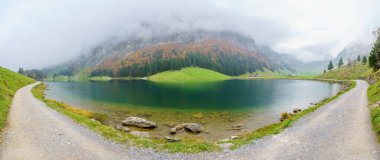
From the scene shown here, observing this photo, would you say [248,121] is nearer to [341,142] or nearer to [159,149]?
[341,142]

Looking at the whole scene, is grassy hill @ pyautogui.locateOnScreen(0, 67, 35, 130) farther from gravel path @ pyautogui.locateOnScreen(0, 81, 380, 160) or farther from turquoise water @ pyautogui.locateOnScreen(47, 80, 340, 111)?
turquoise water @ pyautogui.locateOnScreen(47, 80, 340, 111)

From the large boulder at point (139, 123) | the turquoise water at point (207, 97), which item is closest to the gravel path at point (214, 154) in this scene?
the large boulder at point (139, 123)

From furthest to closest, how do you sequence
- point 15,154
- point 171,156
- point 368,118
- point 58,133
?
point 368,118
point 58,133
point 171,156
point 15,154

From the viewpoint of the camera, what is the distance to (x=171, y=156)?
68.9 ft

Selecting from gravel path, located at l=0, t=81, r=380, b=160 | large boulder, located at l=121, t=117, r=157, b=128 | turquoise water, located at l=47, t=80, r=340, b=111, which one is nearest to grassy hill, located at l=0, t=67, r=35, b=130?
gravel path, located at l=0, t=81, r=380, b=160

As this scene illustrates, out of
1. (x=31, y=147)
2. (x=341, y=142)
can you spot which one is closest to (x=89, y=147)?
(x=31, y=147)

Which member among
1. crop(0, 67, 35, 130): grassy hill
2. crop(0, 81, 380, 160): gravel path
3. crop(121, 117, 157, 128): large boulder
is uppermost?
crop(0, 67, 35, 130): grassy hill

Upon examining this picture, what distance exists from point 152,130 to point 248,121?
62.7ft

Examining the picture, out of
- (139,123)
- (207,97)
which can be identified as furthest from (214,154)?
(207,97)

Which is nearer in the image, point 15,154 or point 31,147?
point 15,154

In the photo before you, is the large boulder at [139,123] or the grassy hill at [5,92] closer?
the grassy hill at [5,92]

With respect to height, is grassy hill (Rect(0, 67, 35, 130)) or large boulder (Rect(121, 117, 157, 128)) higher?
grassy hill (Rect(0, 67, 35, 130))

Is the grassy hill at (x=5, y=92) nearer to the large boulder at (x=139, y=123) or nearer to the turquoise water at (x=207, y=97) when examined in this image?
the turquoise water at (x=207, y=97)

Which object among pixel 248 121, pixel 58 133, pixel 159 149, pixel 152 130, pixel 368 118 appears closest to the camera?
pixel 159 149
